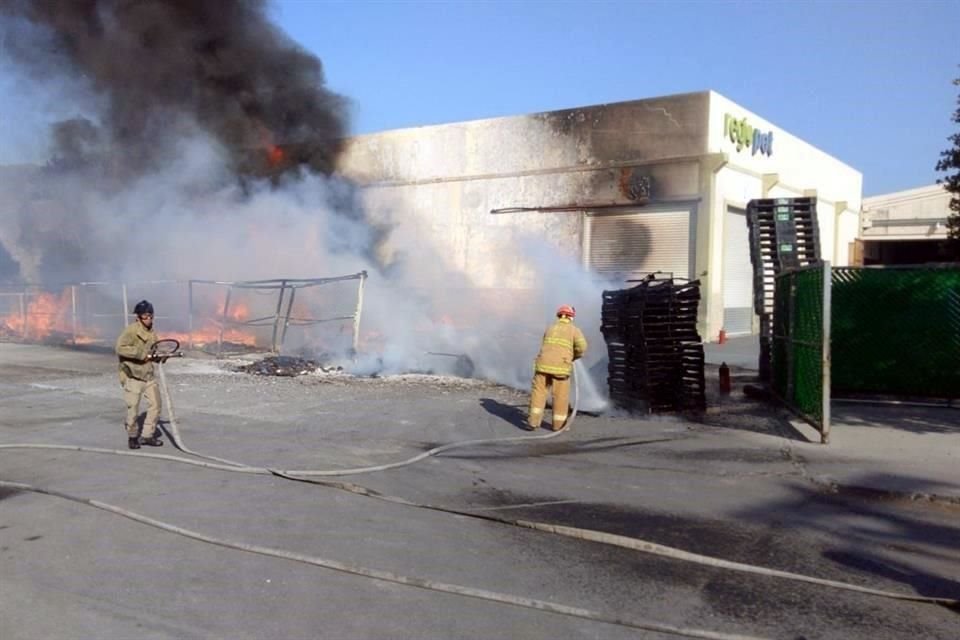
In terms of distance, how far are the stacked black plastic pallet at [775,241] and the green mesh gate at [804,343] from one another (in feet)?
1.86

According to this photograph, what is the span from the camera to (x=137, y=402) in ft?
26.1

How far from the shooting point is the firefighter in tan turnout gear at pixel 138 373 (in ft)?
25.9

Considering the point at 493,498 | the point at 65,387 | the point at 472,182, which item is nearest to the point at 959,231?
the point at 472,182

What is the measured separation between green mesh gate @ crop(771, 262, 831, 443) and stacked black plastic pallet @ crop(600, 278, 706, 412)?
1086 millimetres

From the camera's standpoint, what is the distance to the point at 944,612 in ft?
13.6

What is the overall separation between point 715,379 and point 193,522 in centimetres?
1053

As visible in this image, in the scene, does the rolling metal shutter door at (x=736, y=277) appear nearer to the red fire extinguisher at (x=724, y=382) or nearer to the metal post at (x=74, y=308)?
the red fire extinguisher at (x=724, y=382)

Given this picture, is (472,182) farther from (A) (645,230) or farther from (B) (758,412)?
(B) (758,412)

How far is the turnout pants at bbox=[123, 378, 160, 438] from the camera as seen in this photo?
7.95 metres

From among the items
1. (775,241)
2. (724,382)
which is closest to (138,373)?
(724,382)

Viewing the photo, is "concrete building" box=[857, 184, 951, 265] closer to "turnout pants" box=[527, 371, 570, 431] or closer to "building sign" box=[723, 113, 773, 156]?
"building sign" box=[723, 113, 773, 156]

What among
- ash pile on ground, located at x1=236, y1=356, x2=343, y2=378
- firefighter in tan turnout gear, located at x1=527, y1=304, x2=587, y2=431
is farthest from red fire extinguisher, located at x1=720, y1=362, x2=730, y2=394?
ash pile on ground, located at x1=236, y1=356, x2=343, y2=378

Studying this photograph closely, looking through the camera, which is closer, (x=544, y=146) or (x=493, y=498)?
(x=493, y=498)

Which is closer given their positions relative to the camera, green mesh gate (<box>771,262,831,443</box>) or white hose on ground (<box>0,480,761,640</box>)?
white hose on ground (<box>0,480,761,640</box>)
